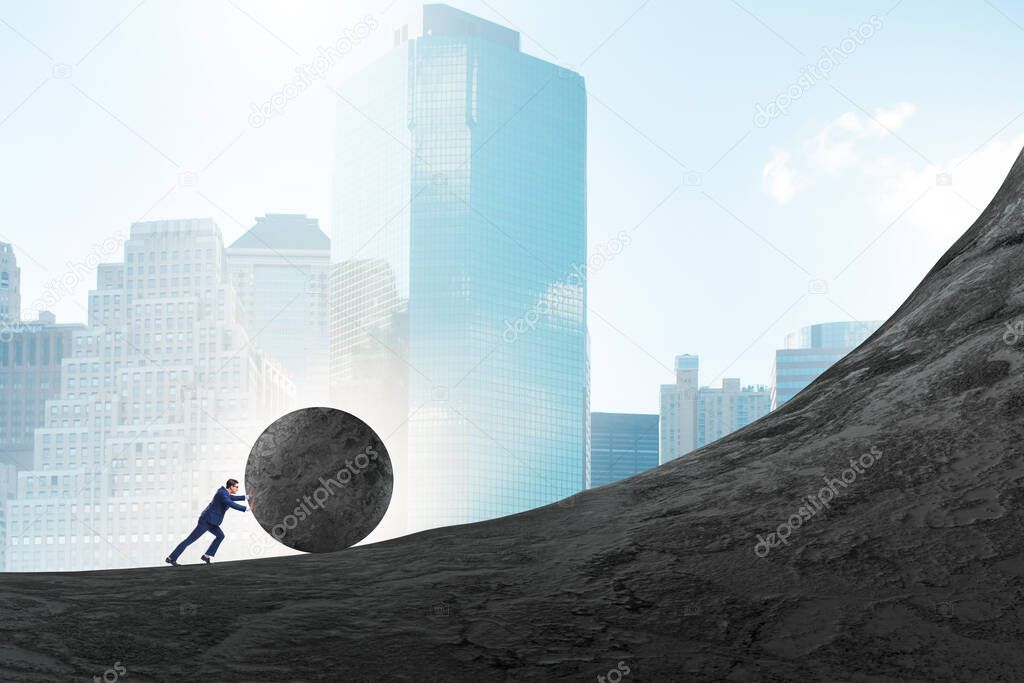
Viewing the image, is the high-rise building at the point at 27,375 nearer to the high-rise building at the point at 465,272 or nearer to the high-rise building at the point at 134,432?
the high-rise building at the point at 134,432

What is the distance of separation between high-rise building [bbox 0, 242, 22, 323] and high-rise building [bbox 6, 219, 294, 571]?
22.3 meters

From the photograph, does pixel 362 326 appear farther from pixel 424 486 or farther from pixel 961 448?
pixel 961 448

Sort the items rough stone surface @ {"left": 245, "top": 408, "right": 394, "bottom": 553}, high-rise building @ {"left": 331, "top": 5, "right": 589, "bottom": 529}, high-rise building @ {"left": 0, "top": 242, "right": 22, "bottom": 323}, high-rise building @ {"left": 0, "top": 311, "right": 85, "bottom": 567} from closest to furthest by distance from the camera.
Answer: rough stone surface @ {"left": 245, "top": 408, "right": 394, "bottom": 553}, high-rise building @ {"left": 331, "top": 5, "right": 589, "bottom": 529}, high-rise building @ {"left": 0, "top": 311, "right": 85, "bottom": 567}, high-rise building @ {"left": 0, "top": 242, "right": 22, "bottom": 323}

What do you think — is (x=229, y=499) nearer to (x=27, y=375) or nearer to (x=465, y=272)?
(x=465, y=272)

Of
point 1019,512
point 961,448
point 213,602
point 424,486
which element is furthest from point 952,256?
point 424,486

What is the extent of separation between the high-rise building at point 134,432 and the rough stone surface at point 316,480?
163m

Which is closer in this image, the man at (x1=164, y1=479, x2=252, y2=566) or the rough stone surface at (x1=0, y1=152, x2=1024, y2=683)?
the rough stone surface at (x1=0, y1=152, x2=1024, y2=683)

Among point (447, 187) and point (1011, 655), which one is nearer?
point (1011, 655)

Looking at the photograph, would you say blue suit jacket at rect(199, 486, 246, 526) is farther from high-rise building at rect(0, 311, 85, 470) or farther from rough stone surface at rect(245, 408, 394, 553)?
high-rise building at rect(0, 311, 85, 470)

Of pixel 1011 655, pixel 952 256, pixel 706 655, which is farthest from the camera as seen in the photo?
pixel 952 256

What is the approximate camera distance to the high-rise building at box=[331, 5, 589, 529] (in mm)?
155750

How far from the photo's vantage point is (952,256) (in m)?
8.62

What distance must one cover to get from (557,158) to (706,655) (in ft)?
546

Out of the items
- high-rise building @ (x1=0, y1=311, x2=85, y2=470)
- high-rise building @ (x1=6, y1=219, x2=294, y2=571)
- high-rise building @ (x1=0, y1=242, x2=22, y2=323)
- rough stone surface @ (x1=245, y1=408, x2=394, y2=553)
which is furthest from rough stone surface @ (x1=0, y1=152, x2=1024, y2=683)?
high-rise building @ (x1=0, y1=242, x2=22, y2=323)
